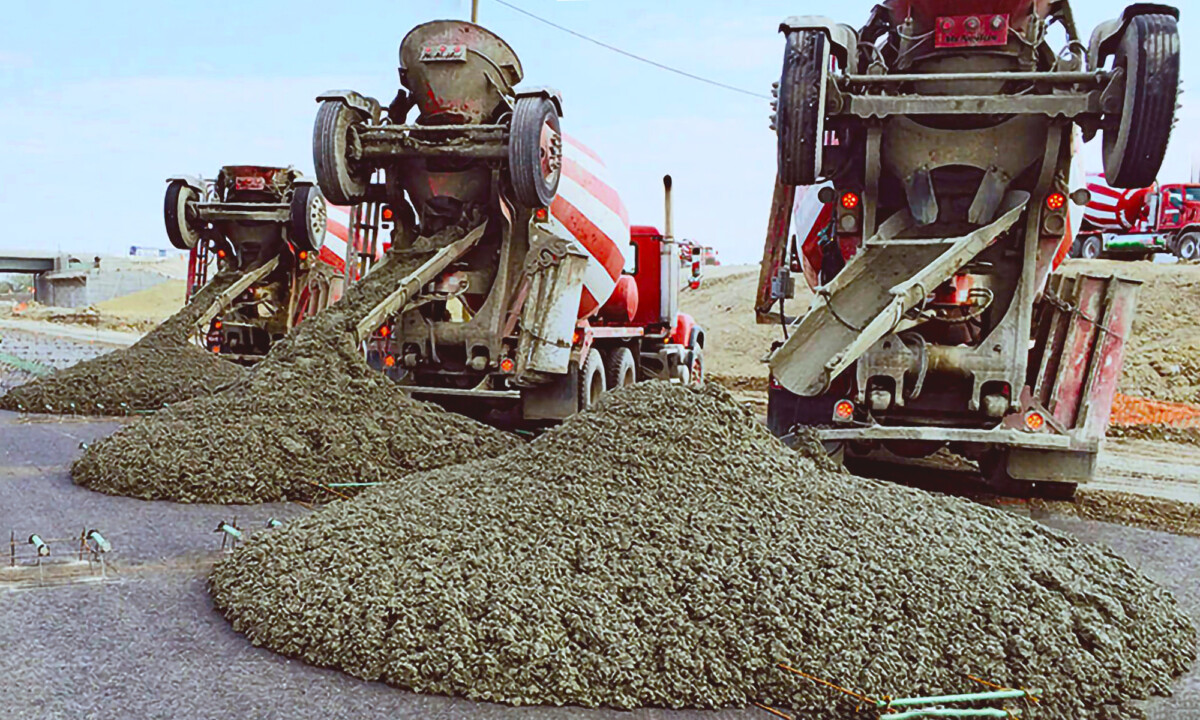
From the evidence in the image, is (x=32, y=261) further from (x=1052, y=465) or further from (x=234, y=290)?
(x=1052, y=465)

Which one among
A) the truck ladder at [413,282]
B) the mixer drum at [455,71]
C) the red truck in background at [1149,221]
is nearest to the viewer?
the truck ladder at [413,282]

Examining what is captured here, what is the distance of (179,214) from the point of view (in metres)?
11.3

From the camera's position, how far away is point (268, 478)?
6043 mm

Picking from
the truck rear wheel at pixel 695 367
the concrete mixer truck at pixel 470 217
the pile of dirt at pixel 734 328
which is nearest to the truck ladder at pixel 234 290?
the concrete mixer truck at pixel 470 217

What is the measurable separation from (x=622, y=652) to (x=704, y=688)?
281 millimetres

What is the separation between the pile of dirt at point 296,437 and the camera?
237 inches

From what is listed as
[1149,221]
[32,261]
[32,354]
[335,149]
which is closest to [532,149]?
[335,149]

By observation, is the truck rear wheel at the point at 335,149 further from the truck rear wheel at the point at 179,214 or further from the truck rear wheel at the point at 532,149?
the truck rear wheel at the point at 179,214

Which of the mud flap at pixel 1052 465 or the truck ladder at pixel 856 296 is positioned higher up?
the truck ladder at pixel 856 296

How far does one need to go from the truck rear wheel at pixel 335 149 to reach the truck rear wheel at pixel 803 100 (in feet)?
10.6

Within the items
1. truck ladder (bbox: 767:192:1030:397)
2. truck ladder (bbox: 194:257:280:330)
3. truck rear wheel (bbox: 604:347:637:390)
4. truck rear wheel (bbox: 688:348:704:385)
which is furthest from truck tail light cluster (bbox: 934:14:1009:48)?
truck ladder (bbox: 194:257:280:330)

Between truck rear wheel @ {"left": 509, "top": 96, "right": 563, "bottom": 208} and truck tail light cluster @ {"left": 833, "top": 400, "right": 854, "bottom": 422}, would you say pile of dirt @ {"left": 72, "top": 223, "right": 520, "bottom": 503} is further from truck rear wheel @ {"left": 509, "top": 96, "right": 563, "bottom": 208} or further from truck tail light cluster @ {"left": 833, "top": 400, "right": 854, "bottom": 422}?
truck tail light cluster @ {"left": 833, "top": 400, "right": 854, "bottom": 422}

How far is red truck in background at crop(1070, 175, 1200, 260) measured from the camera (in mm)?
22766

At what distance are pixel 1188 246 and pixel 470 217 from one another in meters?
20.3
